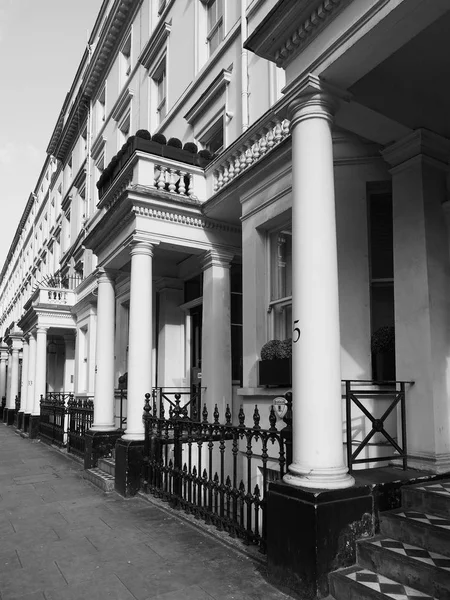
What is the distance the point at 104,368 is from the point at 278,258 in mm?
4138

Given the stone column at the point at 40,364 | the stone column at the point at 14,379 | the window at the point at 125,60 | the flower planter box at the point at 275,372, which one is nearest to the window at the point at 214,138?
the flower planter box at the point at 275,372

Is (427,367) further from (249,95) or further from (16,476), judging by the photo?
(16,476)

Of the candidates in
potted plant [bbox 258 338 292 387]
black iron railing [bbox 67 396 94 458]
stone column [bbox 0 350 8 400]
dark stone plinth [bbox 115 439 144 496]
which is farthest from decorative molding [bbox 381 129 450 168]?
stone column [bbox 0 350 8 400]

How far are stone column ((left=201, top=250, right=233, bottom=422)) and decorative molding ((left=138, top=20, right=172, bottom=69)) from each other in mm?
6862

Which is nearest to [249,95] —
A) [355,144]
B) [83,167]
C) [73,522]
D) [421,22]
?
[355,144]

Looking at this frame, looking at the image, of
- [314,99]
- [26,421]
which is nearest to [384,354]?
[314,99]

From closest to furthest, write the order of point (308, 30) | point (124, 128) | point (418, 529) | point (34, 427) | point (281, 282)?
point (418, 529) < point (308, 30) < point (281, 282) < point (124, 128) < point (34, 427)

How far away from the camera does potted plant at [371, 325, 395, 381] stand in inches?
219

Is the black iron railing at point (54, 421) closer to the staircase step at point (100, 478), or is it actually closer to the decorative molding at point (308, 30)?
the staircase step at point (100, 478)

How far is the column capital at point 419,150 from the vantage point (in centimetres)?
517

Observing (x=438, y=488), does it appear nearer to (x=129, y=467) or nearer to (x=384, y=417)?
(x=384, y=417)

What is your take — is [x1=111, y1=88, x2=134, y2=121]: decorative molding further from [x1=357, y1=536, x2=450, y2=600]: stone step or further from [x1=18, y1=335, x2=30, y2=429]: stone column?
[x1=357, y1=536, x2=450, y2=600]: stone step

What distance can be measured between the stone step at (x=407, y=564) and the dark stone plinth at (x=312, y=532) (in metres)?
0.12

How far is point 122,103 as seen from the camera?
50.7 feet
